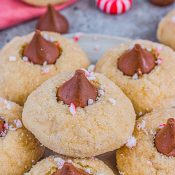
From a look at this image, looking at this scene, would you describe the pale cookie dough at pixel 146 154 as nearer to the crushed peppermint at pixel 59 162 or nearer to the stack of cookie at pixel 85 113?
the stack of cookie at pixel 85 113

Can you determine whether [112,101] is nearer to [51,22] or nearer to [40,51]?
[40,51]

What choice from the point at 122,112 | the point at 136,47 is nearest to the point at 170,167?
the point at 122,112

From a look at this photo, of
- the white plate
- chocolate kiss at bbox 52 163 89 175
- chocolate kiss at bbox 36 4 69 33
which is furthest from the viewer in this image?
chocolate kiss at bbox 36 4 69 33

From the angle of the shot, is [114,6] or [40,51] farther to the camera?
[114,6]

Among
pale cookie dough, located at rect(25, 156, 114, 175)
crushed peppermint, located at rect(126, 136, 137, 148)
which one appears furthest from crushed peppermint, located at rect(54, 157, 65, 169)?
crushed peppermint, located at rect(126, 136, 137, 148)

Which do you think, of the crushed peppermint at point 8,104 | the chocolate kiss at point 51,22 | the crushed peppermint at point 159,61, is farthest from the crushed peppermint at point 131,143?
the chocolate kiss at point 51,22

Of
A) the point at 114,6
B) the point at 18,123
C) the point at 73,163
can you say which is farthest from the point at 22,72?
the point at 114,6

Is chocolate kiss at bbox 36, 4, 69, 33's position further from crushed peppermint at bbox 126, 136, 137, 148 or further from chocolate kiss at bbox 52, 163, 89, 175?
chocolate kiss at bbox 52, 163, 89, 175
